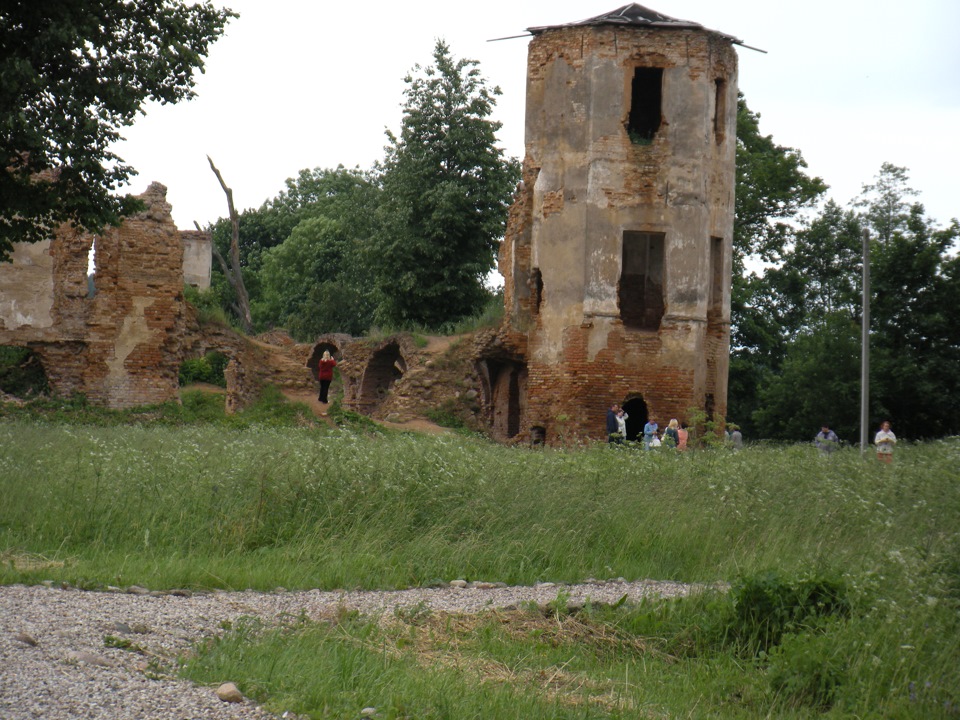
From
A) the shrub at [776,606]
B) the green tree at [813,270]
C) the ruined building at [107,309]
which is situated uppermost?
the green tree at [813,270]

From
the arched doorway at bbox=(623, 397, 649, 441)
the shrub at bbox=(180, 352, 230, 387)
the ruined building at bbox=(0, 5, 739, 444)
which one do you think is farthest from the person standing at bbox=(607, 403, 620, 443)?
the shrub at bbox=(180, 352, 230, 387)

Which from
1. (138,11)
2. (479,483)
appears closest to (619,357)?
(138,11)

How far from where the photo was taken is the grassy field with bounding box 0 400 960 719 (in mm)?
6320

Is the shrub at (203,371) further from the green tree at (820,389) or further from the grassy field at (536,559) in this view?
the grassy field at (536,559)

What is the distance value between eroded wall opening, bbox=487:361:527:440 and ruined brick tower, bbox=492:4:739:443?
247cm

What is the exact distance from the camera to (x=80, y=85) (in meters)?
14.6

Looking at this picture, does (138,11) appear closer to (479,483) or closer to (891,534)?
(479,483)

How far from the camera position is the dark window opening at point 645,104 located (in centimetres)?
2770

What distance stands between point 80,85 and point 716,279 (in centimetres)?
1581

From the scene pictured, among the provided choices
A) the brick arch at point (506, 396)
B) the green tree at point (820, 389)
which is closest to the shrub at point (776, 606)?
the brick arch at point (506, 396)

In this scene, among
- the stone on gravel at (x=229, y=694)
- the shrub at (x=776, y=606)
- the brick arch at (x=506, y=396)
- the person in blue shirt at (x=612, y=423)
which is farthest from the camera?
the brick arch at (x=506, y=396)

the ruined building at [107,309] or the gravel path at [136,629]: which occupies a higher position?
the ruined building at [107,309]

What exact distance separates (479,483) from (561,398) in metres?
14.7

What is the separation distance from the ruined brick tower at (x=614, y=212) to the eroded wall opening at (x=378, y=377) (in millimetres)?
6742
